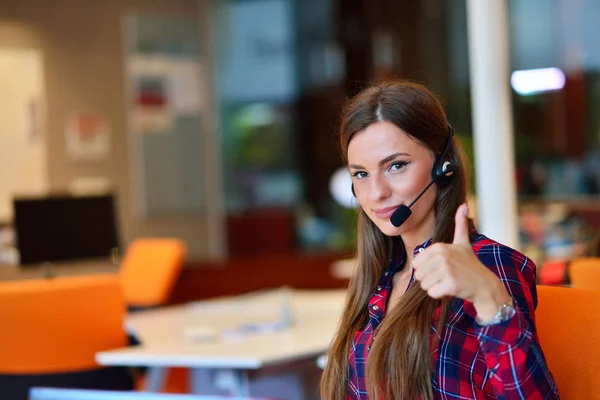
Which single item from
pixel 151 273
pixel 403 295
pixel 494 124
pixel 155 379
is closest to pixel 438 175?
pixel 403 295

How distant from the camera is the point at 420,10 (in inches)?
389

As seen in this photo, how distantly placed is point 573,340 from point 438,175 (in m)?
0.45

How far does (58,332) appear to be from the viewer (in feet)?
11.9

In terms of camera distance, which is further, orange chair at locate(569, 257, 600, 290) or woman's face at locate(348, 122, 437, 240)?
orange chair at locate(569, 257, 600, 290)

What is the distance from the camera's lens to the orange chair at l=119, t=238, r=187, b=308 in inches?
229

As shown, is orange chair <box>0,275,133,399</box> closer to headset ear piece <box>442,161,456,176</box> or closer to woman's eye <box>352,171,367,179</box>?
woman's eye <box>352,171,367,179</box>

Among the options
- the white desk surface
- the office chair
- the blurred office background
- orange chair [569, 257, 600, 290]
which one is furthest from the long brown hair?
the blurred office background

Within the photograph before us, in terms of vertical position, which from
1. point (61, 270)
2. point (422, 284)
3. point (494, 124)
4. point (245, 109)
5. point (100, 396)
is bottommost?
point (61, 270)

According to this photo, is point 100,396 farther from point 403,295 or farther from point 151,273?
point 151,273

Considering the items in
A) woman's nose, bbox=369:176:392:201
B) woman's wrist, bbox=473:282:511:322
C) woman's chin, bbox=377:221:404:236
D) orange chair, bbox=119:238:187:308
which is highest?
woman's nose, bbox=369:176:392:201

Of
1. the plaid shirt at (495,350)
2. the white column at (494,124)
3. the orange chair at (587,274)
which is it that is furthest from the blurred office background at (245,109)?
the plaid shirt at (495,350)

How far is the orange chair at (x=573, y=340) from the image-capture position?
74.4 inches

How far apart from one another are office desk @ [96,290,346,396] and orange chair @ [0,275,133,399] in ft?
0.55

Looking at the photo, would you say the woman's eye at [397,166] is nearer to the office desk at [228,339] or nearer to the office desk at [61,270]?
the office desk at [228,339]
